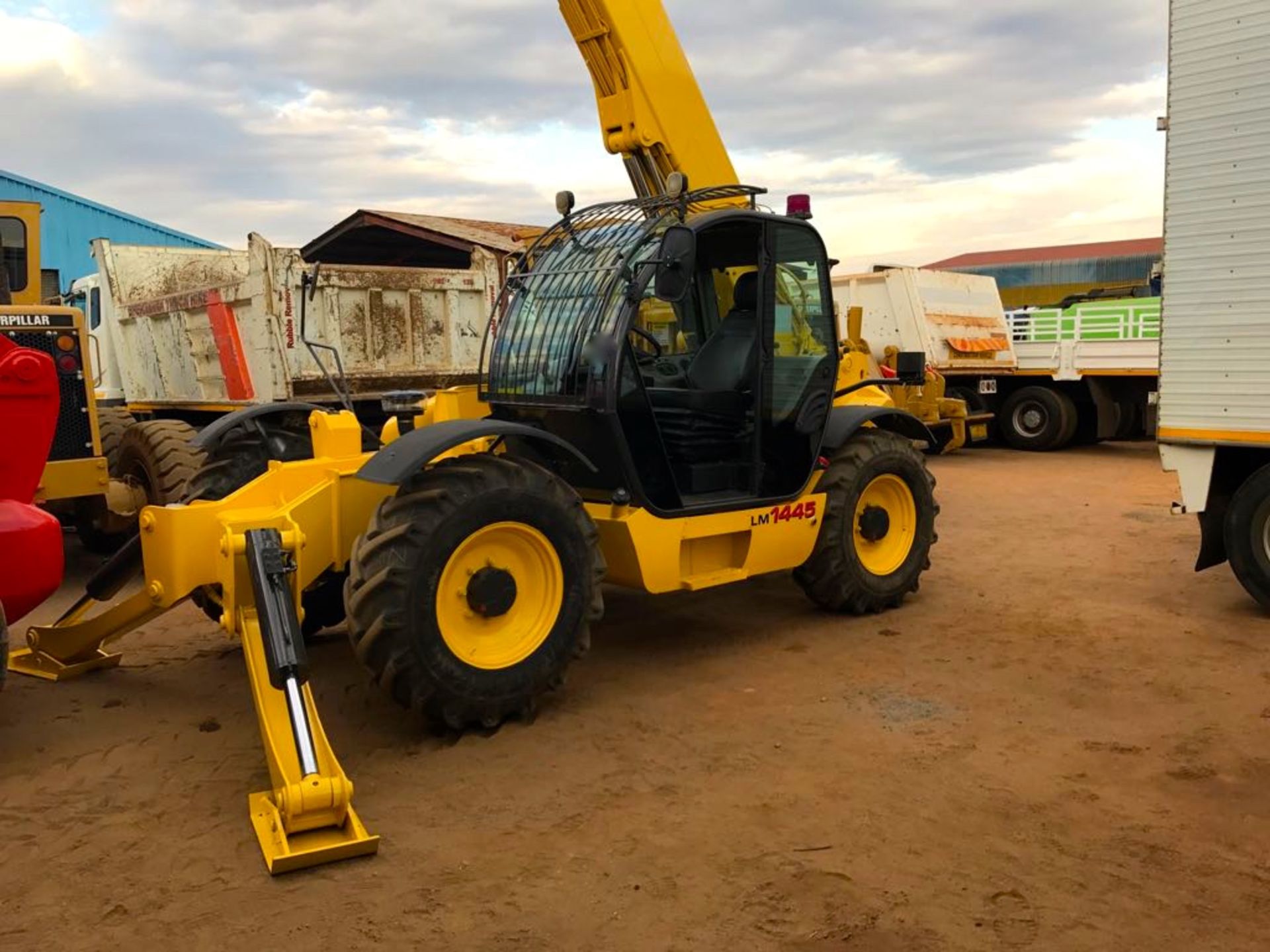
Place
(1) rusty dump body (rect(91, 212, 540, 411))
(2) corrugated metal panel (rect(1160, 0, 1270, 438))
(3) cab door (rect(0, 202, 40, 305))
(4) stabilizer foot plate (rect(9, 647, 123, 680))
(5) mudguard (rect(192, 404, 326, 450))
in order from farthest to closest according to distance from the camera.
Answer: (1) rusty dump body (rect(91, 212, 540, 411)) < (3) cab door (rect(0, 202, 40, 305)) < (2) corrugated metal panel (rect(1160, 0, 1270, 438)) < (5) mudguard (rect(192, 404, 326, 450)) < (4) stabilizer foot plate (rect(9, 647, 123, 680))

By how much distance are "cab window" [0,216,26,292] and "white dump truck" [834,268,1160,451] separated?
10551mm

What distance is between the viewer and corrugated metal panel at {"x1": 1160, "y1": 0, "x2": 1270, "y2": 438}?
592 centimetres

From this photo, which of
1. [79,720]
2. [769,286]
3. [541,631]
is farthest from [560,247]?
[79,720]

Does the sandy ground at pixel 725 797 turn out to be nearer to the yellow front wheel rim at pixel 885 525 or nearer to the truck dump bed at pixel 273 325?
the yellow front wheel rim at pixel 885 525

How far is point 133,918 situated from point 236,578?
51.9 inches

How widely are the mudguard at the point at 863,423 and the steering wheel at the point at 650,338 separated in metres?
1.01

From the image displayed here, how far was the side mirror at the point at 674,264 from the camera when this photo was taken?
192 inches

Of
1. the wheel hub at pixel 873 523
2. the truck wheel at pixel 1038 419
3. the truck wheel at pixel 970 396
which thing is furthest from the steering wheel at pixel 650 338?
the truck wheel at pixel 1038 419

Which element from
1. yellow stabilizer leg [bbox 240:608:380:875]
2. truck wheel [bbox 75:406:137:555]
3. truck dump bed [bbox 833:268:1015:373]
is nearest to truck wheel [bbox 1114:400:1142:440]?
truck dump bed [bbox 833:268:1015:373]

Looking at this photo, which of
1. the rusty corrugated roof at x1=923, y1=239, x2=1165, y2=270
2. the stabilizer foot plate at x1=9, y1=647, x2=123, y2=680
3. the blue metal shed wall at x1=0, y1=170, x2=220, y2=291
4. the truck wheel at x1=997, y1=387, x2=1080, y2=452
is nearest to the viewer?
the stabilizer foot plate at x1=9, y1=647, x2=123, y2=680

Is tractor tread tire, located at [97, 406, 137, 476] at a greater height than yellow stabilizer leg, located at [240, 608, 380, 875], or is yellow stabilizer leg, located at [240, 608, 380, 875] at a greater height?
tractor tread tire, located at [97, 406, 137, 476]

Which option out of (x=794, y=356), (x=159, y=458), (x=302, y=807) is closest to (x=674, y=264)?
(x=794, y=356)

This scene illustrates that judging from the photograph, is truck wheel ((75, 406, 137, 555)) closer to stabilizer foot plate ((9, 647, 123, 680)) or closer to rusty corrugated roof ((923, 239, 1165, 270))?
stabilizer foot plate ((9, 647, 123, 680))

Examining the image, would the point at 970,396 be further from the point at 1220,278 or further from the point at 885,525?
the point at 885,525
